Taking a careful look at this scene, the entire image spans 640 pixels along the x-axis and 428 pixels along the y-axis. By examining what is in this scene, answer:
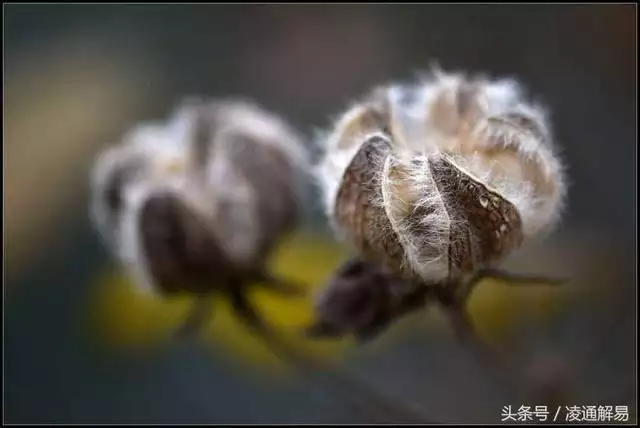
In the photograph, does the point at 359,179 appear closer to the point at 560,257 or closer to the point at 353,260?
the point at 353,260

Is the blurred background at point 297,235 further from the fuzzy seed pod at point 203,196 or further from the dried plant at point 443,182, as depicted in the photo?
the dried plant at point 443,182

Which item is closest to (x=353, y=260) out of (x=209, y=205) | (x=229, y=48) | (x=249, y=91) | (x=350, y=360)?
(x=209, y=205)

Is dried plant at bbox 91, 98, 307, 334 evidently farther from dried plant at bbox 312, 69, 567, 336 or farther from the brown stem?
dried plant at bbox 312, 69, 567, 336

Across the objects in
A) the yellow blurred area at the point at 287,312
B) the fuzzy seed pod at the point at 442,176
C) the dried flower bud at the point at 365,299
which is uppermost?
the yellow blurred area at the point at 287,312

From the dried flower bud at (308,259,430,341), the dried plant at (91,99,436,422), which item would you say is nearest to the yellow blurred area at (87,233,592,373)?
the dried plant at (91,99,436,422)

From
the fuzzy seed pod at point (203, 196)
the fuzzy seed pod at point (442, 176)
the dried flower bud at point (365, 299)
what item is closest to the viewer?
the fuzzy seed pod at point (442, 176)

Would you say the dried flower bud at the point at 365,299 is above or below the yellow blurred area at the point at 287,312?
below

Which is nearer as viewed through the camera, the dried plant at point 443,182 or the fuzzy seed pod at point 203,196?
the dried plant at point 443,182

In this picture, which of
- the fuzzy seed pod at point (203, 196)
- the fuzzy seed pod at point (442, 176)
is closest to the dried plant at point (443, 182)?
the fuzzy seed pod at point (442, 176)
